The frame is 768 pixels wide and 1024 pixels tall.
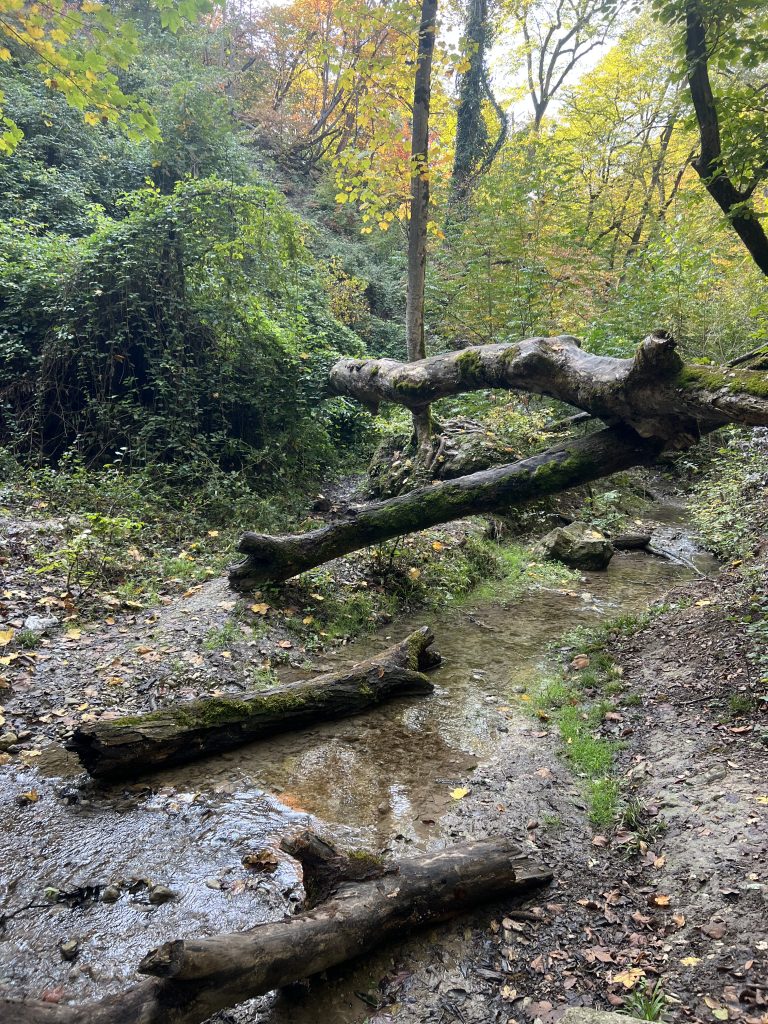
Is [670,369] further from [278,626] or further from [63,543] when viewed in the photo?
[63,543]

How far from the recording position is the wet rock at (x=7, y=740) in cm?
431

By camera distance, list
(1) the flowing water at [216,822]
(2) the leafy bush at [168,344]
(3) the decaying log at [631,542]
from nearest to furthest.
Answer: (1) the flowing water at [216,822] → (2) the leafy bush at [168,344] → (3) the decaying log at [631,542]

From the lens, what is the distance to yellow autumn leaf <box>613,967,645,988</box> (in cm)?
278

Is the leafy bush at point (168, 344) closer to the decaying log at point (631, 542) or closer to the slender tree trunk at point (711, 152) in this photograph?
the decaying log at point (631, 542)

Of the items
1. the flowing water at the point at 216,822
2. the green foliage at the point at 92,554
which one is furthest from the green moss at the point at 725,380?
the green foliage at the point at 92,554

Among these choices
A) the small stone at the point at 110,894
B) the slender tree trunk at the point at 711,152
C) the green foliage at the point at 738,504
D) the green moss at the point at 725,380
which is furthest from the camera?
the green foliage at the point at 738,504

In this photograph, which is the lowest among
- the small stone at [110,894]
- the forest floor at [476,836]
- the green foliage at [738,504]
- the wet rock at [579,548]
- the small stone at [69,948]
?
the small stone at [69,948]

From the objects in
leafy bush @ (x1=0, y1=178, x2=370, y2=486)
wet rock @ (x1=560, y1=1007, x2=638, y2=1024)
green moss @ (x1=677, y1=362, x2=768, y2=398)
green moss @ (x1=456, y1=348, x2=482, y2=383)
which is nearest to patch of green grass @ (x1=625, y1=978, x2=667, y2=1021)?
wet rock @ (x1=560, y1=1007, x2=638, y2=1024)

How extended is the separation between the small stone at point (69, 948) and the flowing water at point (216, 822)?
3 centimetres

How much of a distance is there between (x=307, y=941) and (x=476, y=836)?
1585mm

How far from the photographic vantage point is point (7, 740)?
14.3 feet

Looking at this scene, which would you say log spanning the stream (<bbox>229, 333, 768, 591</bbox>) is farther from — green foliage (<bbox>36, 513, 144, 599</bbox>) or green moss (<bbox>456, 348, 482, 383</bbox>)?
green foliage (<bbox>36, 513, 144, 599</bbox>)

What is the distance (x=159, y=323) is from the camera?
10047 millimetres

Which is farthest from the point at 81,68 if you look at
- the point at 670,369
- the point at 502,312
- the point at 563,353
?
the point at 502,312
